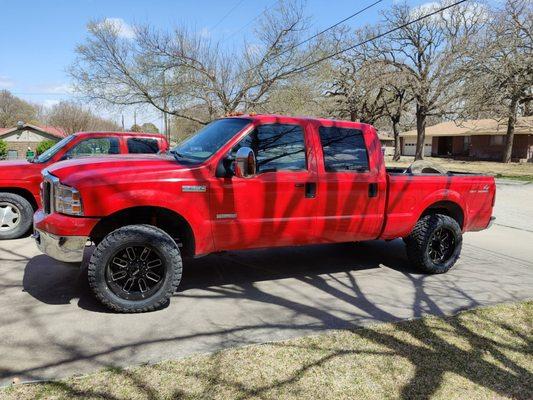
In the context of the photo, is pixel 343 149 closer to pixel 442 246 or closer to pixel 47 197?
pixel 442 246

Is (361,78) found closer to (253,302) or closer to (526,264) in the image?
(526,264)

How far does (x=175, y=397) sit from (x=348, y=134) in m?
3.56

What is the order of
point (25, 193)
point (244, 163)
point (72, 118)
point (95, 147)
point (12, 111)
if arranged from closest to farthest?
1. point (244, 163)
2. point (25, 193)
3. point (95, 147)
4. point (72, 118)
5. point (12, 111)

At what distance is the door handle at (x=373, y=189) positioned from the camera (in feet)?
17.9

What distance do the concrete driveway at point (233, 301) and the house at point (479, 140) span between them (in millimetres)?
35016

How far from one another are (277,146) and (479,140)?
46.9 m

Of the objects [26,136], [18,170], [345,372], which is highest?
[26,136]

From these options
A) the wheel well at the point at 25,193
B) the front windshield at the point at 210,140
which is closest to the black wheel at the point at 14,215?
the wheel well at the point at 25,193

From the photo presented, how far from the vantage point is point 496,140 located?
1770 inches

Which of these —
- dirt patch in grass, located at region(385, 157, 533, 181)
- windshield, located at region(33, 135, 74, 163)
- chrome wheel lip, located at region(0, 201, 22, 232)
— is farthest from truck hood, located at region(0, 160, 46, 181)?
dirt patch in grass, located at region(385, 157, 533, 181)

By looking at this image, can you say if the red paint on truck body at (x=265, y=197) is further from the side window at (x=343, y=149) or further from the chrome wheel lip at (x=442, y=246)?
the chrome wheel lip at (x=442, y=246)

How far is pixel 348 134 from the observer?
548 cm

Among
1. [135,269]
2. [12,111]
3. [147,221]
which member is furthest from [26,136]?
[135,269]

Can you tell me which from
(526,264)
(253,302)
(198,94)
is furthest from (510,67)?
(253,302)
